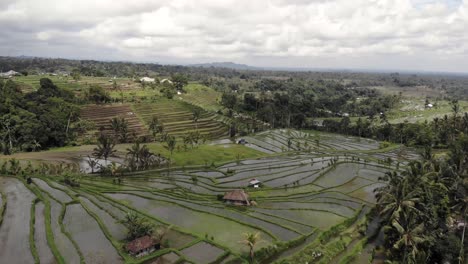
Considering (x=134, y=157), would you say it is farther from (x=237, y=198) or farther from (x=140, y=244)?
(x=140, y=244)

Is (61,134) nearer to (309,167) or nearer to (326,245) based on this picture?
(309,167)

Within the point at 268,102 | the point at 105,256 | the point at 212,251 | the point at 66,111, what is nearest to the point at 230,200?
the point at 212,251

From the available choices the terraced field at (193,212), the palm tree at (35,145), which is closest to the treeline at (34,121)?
the palm tree at (35,145)

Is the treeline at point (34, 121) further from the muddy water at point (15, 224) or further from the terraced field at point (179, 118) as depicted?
the terraced field at point (179, 118)

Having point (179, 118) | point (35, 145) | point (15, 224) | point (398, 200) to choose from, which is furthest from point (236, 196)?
point (179, 118)

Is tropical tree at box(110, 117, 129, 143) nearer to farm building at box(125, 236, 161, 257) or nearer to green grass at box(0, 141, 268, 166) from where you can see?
green grass at box(0, 141, 268, 166)

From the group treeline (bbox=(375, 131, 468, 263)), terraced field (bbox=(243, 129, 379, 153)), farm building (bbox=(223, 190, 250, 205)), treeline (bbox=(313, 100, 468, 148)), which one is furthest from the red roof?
treeline (bbox=(313, 100, 468, 148))
